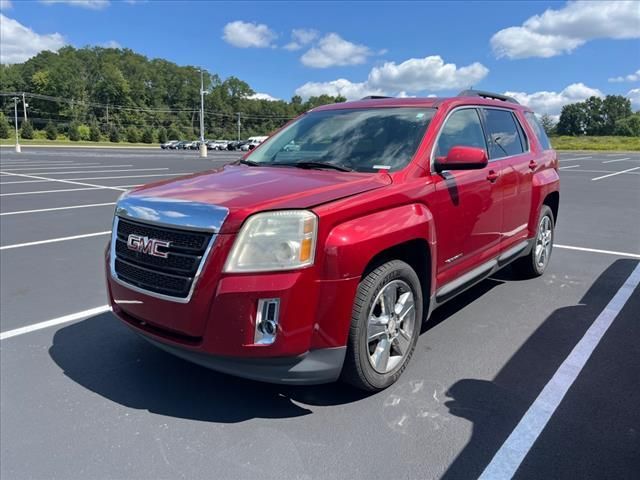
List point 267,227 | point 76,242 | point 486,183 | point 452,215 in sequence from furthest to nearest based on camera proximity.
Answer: point 76,242
point 486,183
point 452,215
point 267,227

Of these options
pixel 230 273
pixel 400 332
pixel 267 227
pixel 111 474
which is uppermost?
pixel 267 227

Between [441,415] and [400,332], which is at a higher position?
[400,332]

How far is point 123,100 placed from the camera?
113m

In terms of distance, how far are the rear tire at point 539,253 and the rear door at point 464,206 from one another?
129 centimetres

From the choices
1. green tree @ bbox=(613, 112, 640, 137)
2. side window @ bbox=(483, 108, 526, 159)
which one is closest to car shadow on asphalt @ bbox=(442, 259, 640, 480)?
side window @ bbox=(483, 108, 526, 159)

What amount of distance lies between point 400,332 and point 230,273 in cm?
130

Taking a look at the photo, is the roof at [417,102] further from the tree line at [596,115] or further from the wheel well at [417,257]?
the tree line at [596,115]

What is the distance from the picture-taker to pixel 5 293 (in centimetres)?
504

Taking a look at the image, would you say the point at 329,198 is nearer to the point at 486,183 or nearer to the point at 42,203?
the point at 486,183

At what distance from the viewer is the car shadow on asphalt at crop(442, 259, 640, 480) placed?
249cm

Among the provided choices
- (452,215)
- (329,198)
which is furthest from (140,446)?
(452,215)

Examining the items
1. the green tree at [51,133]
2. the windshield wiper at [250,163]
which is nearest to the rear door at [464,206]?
the windshield wiper at [250,163]

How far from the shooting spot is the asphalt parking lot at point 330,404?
2525 millimetres

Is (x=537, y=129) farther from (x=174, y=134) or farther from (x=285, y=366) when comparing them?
(x=174, y=134)
